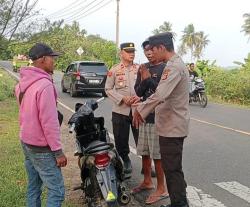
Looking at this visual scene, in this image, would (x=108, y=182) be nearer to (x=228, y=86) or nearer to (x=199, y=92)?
(x=199, y=92)

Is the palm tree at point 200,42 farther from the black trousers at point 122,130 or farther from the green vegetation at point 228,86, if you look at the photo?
the black trousers at point 122,130

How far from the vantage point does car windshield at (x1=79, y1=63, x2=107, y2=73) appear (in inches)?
808

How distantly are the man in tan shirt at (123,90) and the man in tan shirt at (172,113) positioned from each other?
53.2 inches

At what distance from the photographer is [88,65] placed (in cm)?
2075

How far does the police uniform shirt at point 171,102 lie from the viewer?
452 centimetres

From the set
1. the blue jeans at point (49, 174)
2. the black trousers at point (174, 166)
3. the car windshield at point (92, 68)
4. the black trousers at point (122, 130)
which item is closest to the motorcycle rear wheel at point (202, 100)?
the car windshield at point (92, 68)

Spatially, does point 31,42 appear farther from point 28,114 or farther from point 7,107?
point 28,114

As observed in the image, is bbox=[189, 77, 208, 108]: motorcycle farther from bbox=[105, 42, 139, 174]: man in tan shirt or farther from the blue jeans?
the blue jeans

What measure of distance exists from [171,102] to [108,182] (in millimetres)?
1058

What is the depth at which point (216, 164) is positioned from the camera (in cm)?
753

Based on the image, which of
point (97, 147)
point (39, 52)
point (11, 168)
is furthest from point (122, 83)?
point (39, 52)

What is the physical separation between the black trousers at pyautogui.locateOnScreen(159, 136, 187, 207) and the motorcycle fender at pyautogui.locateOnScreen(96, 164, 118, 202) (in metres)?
0.57

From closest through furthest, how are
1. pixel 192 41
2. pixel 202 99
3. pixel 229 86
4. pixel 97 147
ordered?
pixel 97 147 → pixel 202 99 → pixel 229 86 → pixel 192 41

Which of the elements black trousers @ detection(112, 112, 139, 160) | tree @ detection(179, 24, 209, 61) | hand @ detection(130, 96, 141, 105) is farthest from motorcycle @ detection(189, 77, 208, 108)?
tree @ detection(179, 24, 209, 61)
